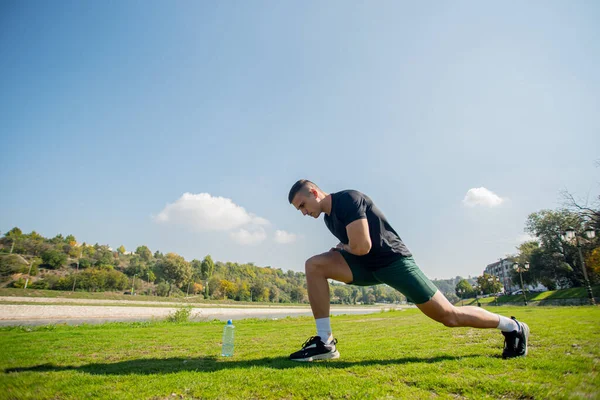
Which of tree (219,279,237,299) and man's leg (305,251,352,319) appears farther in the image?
tree (219,279,237,299)

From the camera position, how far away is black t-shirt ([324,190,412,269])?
3.54 m

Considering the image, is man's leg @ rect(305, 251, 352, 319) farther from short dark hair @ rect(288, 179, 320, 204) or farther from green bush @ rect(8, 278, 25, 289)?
green bush @ rect(8, 278, 25, 289)

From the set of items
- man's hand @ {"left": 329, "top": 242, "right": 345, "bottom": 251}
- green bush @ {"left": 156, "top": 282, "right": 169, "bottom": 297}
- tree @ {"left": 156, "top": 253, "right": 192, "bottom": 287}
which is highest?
tree @ {"left": 156, "top": 253, "right": 192, "bottom": 287}

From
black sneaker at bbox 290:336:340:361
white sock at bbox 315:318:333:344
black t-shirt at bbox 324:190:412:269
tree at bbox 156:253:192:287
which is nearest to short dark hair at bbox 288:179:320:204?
black t-shirt at bbox 324:190:412:269

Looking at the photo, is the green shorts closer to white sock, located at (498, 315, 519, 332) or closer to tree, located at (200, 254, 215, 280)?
white sock, located at (498, 315, 519, 332)

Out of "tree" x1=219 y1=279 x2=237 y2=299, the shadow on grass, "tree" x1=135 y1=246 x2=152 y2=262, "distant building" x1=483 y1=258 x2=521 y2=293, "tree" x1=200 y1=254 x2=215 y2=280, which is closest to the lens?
the shadow on grass

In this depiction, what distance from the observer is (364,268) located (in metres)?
3.91

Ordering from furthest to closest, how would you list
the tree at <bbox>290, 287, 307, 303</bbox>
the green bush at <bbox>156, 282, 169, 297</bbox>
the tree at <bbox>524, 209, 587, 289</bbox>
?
the tree at <bbox>290, 287, 307, 303</bbox> → the green bush at <bbox>156, 282, 169, 297</bbox> → the tree at <bbox>524, 209, 587, 289</bbox>

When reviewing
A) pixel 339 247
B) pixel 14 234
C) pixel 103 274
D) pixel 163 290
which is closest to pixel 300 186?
pixel 339 247

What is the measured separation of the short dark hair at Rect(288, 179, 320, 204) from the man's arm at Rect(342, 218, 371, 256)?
86cm

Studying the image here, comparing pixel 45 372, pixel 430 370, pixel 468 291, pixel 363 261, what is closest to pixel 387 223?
pixel 363 261

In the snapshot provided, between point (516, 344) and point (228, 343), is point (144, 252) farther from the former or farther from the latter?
point (516, 344)

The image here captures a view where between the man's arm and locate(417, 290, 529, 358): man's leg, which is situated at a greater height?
the man's arm

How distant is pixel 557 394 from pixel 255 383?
91.0 inches
